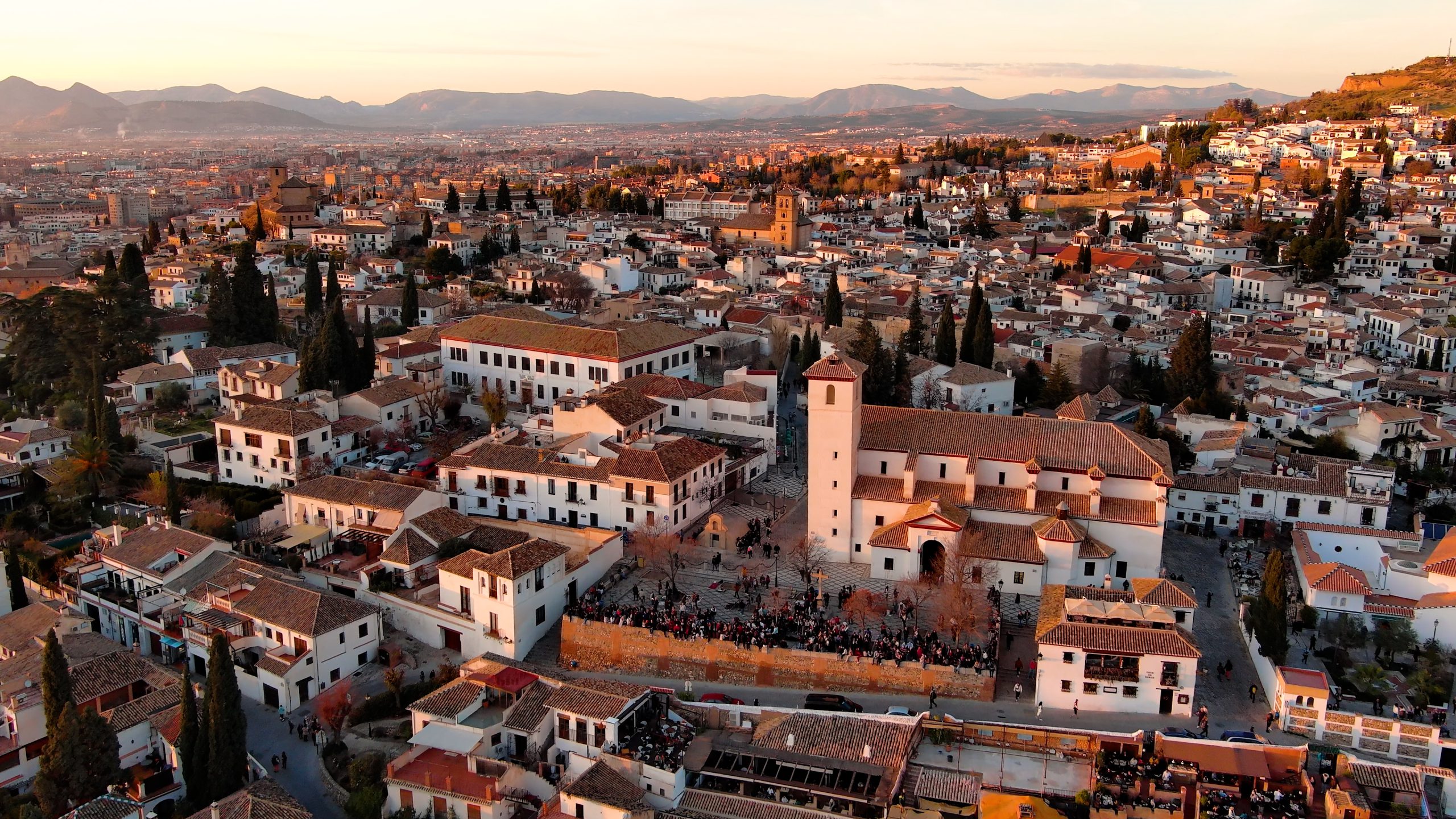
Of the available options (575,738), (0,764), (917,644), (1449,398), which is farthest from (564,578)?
(1449,398)

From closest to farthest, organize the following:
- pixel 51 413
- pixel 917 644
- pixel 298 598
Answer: pixel 917 644 → pixel 298 598 → pixel 51 413

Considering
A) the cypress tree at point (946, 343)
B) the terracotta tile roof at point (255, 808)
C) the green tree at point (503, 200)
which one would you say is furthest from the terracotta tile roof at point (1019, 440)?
the green tree at point (503, 200)

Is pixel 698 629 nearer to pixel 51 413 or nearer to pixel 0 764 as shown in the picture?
pixel 0 764

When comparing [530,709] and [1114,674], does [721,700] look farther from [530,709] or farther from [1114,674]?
[1114,674]

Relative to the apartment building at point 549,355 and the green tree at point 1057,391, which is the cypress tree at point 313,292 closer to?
the apartment building at point 549,355

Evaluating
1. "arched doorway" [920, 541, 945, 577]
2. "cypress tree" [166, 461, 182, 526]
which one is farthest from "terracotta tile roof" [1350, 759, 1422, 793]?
"cypress tree" [166, 461, 182, 526]

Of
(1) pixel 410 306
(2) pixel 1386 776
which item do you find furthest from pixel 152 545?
(2) pixel 1386 776

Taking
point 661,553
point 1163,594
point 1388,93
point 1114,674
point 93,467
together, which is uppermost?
point 1388,93
